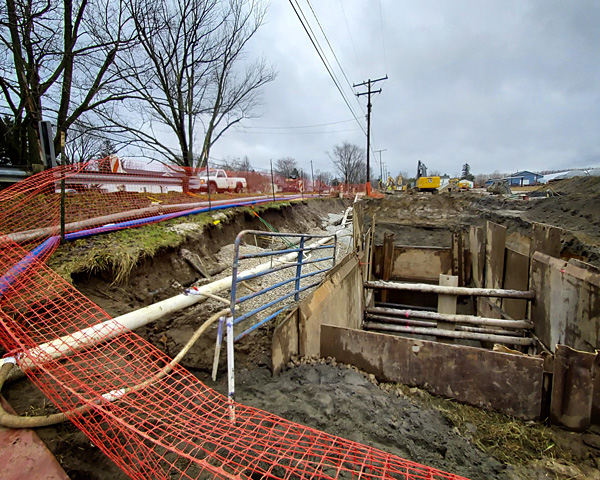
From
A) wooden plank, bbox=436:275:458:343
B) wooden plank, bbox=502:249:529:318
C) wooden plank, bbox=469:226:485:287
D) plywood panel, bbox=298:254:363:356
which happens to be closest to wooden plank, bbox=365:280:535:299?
wooden plank, bbox=436:275:458:343

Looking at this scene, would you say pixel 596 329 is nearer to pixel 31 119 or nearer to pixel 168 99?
pixel 31 119

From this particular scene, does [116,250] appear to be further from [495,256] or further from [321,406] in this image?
[495,256]

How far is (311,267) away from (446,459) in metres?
5.01

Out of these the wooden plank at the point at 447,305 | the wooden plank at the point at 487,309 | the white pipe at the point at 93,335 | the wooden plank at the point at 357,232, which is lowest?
the wooden plank at the point at 487,309

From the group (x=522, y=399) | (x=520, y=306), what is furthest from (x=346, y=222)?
(x=522, y=399)

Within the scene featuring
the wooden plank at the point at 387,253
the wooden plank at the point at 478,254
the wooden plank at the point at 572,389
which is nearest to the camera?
the wooden plank at the point at 572,389

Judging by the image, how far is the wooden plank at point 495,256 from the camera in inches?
281

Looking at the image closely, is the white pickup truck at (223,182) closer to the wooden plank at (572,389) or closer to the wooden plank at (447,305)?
the wooden plank at (447,305)

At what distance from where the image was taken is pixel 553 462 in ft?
8.18

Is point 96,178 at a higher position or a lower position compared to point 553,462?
higher

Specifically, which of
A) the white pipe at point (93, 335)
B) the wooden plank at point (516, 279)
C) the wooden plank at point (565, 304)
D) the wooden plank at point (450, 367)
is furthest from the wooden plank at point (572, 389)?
the white pipe at point (93, 335)

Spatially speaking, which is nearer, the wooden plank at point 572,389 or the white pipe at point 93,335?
the white pipe at point 93,335

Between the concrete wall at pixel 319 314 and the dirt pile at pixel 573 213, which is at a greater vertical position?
the dirt pile at pixel 573 213

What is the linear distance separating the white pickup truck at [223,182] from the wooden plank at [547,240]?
1300 cm
